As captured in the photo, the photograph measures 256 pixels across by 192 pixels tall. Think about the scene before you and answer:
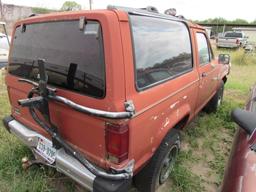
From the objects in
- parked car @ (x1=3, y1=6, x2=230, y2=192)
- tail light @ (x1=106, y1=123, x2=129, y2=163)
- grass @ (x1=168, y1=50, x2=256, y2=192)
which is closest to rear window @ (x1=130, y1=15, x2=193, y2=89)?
parked car @ (x1=3, y1=6, x2=230, y2=192)

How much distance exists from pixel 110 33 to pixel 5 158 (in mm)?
2346

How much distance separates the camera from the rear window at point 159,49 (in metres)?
1.86

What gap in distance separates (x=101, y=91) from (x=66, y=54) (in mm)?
507

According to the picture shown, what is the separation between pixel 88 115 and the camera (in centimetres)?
173

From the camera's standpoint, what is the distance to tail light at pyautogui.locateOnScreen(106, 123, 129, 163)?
164 cm

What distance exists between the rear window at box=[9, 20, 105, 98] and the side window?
2.00 metres

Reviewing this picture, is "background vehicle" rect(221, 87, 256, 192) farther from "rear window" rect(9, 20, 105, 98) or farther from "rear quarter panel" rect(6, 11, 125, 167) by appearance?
"rear window" rect(9, 20, 105, 98)

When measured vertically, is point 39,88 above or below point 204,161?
above

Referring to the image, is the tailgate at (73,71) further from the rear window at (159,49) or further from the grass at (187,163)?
the grass at (187,163)

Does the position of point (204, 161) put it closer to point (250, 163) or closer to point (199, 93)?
point (199, 93)

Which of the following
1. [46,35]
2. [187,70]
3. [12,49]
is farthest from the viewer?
[187,70]

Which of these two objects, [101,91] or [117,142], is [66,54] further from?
[117,142]

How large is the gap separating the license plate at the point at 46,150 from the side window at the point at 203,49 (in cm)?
228

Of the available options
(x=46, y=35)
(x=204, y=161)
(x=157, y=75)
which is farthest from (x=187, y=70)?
(x=46, y=35)
